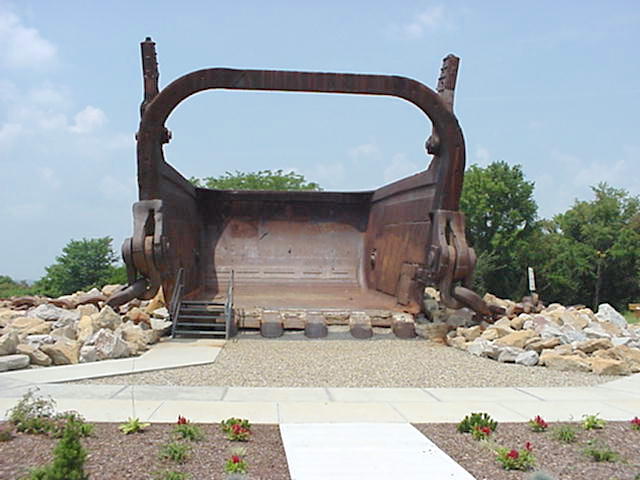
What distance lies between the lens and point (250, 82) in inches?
321

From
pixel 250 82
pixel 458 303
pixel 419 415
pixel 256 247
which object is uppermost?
pixel 250 82

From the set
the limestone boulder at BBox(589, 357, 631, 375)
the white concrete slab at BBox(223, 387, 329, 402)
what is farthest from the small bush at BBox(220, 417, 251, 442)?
the limestone boulder at BBox(589, 357, 631, 375)

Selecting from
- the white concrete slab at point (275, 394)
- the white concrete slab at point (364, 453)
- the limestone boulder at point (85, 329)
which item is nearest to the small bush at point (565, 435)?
the white concrete slab at point (364, 453)

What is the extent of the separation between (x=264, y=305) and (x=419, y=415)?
17.2 ft

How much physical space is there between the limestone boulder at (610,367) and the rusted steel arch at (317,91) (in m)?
3.06

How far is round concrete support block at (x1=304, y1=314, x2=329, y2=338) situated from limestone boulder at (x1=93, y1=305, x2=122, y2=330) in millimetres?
2463

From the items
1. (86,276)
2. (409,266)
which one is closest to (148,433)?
→ (409,266)

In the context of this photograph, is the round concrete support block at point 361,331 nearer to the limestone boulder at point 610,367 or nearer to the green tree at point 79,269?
the limestone boulder at point 610,367

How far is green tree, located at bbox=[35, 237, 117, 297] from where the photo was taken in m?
25.6

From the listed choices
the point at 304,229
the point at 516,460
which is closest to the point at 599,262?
the point at 304,229

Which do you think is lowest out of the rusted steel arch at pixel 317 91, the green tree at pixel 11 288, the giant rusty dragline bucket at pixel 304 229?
the green tree at pixel 11 288

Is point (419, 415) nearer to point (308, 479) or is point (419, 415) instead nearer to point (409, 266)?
point (308, 479)

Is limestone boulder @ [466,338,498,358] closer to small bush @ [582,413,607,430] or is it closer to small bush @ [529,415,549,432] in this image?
small bush @ [582,413,607,430]

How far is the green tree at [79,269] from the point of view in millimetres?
25641
